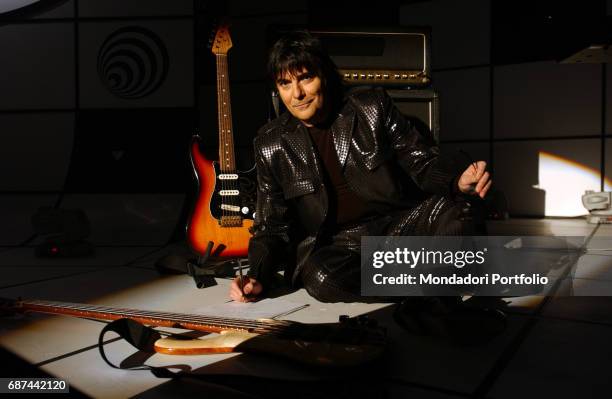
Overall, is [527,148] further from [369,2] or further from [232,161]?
[232,161]

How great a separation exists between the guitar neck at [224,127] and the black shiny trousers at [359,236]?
750mm

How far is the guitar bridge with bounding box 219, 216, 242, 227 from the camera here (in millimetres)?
2020

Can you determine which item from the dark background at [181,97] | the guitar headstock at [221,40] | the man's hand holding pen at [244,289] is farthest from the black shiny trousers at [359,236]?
the dark background at [181,97]

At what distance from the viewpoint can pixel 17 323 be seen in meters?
1.17

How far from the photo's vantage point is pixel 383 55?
195 cm

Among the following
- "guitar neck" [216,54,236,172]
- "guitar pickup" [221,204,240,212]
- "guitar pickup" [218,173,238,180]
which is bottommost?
"guitar pickup" [221,204,240,212]

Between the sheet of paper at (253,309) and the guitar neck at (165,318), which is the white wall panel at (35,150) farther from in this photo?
the sheet of paper at (253,309)

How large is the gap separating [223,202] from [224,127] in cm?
35

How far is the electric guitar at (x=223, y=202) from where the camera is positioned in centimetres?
202

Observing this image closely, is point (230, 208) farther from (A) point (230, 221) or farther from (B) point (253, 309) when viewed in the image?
(B) point (253, 309)

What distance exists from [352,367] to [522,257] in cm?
136

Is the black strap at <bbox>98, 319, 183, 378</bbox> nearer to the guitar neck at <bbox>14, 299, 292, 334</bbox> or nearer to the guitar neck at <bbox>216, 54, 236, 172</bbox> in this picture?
the guitar neck at <bbox>14, 299, 292, 334</bbox>

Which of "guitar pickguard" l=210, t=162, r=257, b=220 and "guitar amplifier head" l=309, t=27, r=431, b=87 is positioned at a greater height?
"guitar amplifier head" l=309, t=27, r=431, b=87

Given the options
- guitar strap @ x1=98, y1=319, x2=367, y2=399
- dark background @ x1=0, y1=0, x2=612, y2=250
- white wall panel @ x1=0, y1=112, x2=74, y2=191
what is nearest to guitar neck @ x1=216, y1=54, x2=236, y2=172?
dark background @ x1=0, y1=0, x2=612, y2=250
